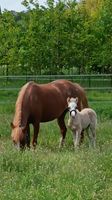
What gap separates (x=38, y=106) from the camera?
10695 millimetres

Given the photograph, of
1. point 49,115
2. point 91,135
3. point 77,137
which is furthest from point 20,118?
point 91,135

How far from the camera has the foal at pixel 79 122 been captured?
33.0 ft

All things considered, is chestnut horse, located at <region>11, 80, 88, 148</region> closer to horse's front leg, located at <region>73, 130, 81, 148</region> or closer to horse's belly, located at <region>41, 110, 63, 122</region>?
horse's belly, located at <region>41, 110, 63, 122</region>

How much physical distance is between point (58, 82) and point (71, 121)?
6.13ft

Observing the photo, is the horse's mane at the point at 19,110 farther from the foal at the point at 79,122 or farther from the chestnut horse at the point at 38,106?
the foal at the point at 79,122

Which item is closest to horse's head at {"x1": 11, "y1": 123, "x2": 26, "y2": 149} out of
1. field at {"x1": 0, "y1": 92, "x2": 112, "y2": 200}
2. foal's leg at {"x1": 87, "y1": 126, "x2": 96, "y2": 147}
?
field at {"x1": 0, "y1": 92, "x2": 112, "y2": 200}

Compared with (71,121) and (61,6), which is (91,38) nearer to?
(61,6)

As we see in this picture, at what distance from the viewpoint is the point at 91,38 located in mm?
25234

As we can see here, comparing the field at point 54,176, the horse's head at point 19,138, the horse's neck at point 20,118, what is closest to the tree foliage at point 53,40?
the horse's neck at point 20,118

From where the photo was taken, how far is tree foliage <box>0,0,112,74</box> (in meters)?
24.2

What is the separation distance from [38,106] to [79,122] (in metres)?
0.94

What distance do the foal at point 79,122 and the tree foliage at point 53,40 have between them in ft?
43.6

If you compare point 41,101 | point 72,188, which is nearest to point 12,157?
point 72,188

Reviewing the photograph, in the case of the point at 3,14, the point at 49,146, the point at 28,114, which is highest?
the point at 3,14
